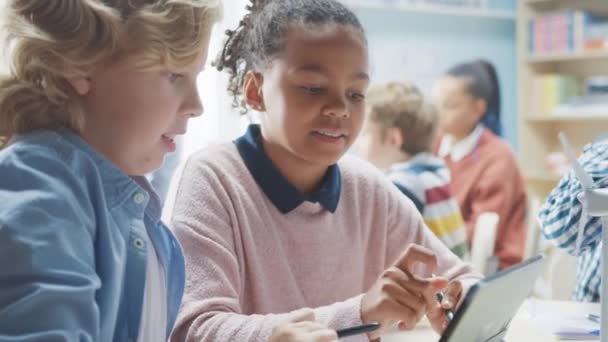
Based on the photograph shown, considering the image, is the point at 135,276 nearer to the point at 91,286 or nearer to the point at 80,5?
the point at 91,286

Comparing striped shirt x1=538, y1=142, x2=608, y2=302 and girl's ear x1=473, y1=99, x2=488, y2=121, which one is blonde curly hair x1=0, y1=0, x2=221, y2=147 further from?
girl's ear x1=473, y1=99, x2=488, y2=121

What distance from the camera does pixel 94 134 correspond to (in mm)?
816

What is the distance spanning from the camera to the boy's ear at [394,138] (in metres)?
2.61

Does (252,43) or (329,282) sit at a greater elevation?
(252,43)

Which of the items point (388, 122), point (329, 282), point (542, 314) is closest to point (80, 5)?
point (329, 282)

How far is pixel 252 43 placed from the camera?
3.94 ft

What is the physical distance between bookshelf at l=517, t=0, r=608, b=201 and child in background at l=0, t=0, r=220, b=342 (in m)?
3.89

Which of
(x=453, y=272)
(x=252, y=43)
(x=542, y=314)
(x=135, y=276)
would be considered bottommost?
(x=542, y=314)

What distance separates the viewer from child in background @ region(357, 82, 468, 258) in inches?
97.3

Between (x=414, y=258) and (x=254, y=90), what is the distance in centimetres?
38

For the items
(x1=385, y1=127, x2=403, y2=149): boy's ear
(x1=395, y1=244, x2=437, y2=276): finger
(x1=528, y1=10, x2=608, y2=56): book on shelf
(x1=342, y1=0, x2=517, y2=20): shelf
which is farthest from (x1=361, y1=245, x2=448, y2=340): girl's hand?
(x1=528, y1=10, x2=608, y2=56): book on shelf

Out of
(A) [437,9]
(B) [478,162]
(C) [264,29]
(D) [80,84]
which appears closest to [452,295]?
(C) [264,29]

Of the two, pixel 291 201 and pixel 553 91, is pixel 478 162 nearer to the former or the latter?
pixel 553 91

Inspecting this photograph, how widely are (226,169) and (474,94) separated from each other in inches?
109
